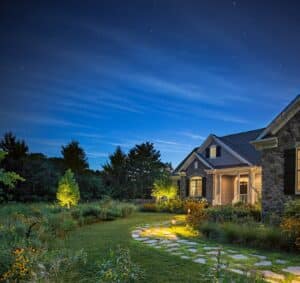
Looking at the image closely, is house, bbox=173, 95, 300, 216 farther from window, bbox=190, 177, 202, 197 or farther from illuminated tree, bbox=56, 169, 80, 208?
illuminated tree, bbox=56, 169, 80, 208

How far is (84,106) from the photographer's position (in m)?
18.4

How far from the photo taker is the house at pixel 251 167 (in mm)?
10445

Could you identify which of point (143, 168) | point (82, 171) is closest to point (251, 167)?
point (143, 168)

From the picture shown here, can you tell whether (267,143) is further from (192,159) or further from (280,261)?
(192,159)

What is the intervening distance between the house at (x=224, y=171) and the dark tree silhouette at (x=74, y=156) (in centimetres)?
1327

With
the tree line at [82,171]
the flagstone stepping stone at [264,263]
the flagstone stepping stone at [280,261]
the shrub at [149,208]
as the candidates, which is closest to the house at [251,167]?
the tree line at [82,171]

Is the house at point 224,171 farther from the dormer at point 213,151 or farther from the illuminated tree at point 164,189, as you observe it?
the illuminated tree at point 164,189

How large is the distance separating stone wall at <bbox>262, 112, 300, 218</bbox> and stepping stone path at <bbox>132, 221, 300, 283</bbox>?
168 inches

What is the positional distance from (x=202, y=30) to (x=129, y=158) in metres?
26.2

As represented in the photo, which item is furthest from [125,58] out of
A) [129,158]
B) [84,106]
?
[129,158]

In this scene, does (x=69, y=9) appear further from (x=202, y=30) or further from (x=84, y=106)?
(x=84, y=106)

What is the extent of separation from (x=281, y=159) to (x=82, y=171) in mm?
24748

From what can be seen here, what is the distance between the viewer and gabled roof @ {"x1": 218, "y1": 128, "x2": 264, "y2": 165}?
61.2ft

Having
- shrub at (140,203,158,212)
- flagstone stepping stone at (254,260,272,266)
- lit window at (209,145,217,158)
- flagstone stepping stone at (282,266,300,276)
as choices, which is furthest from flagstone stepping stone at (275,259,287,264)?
lit window at (209,145,217,158)
